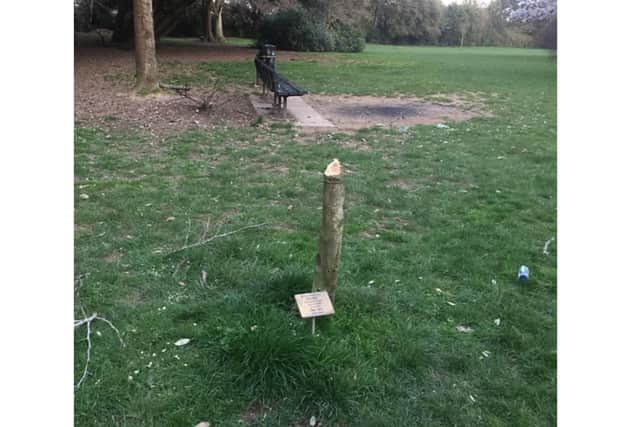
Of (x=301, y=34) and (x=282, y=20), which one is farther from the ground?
(x=282, y=20)

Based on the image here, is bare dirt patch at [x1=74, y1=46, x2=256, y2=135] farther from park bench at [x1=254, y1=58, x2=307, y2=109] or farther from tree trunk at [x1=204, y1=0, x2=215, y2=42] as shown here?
tree trunk at [x1=204, y1=0, x2=215, y2=42]

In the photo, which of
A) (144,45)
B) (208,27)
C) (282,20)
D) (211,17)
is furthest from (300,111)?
(211,17)

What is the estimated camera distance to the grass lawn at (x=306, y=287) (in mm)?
2592

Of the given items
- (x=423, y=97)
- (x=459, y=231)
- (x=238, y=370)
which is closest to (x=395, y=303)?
(x=238, y=370)

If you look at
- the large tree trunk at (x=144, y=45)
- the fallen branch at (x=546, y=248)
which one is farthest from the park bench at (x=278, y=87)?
the fallen branch at (x=546, y=248)

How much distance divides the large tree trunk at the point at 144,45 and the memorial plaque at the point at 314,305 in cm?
805

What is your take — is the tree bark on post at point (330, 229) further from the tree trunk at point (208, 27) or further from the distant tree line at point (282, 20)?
the tree trunk at point (208, 27)

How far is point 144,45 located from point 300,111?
2.86 m

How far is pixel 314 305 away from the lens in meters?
2.97

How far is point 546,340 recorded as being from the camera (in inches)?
125

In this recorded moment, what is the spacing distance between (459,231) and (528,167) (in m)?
2.64

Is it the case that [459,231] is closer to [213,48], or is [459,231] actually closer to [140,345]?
[140,345]

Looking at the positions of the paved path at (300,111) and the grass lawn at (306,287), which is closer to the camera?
the grass lawn at (306,287)

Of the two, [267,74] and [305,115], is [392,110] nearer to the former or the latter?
[305,115]
